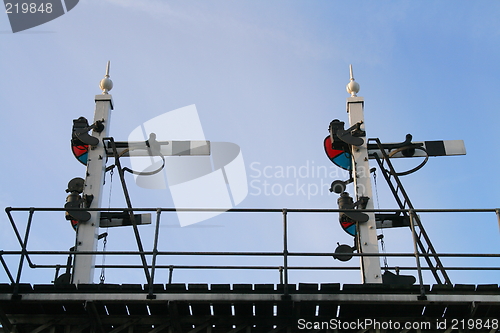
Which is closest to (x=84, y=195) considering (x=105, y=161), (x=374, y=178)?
(x=105, y=161)

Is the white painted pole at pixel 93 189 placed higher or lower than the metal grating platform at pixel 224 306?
higher

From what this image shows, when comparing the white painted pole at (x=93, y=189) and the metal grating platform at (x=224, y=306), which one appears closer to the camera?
the metal grating platform at (x=224, y=306)

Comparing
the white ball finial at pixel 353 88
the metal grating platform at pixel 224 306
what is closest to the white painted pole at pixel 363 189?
the white ball finial at pixel 353 88

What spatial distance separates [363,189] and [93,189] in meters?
5.15

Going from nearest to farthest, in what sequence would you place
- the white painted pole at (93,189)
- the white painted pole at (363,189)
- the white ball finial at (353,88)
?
the white painted pole at (363,189) → the white painted pole at (93,189) → the white ball finial at (353,88)

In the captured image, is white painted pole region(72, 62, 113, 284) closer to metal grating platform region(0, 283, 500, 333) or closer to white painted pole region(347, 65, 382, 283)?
metal grating platform region(0, 283, 500, 333)

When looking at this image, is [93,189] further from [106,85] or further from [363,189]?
[363,189]

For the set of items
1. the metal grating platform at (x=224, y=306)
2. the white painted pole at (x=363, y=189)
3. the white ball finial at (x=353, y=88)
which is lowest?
the metal grating platform at (x=224, y=306)

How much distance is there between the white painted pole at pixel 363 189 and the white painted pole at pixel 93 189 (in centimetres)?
488

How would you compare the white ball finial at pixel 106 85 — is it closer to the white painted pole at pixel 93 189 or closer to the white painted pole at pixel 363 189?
the white painted pole at pixel 93 189

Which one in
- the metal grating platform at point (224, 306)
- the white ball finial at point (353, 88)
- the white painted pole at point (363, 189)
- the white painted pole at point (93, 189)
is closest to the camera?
the metal grating platform at point (224, 306)

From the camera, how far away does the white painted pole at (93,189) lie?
491 inches

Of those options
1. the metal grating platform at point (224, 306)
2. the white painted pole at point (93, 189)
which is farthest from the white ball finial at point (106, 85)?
the metal grating platform at point (224, 306)

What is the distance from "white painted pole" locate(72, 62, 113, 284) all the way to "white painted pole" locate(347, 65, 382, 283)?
4882 mm
